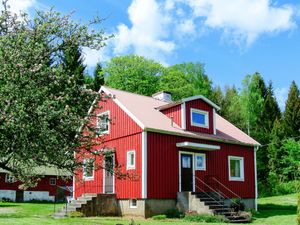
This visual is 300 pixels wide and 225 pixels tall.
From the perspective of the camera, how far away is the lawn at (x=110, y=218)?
16.5 metres

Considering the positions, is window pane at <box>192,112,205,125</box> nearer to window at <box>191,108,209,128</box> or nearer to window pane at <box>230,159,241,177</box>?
window at <box>191,108,209,128</box>

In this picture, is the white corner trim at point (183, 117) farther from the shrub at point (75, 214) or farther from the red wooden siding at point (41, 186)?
the red wooden siding at point (41, 186)

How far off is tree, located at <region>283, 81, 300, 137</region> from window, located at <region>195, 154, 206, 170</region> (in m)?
25.6

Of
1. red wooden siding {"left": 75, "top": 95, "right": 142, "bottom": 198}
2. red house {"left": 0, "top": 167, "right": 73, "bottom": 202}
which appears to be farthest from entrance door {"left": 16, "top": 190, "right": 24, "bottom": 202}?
red wooden siding {"left": 75, "top": 95, "right": 142, "bottom": 198}

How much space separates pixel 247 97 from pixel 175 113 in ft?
91.3

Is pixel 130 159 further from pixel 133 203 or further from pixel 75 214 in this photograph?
pixel 75 214

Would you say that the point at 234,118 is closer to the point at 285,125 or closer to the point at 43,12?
the point at 285,125

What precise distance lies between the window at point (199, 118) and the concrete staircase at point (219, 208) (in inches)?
153

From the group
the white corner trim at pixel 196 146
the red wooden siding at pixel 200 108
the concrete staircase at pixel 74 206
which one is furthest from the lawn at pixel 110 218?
the red wooden siding at pixel 200 108

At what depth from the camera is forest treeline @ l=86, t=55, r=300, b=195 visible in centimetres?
4550

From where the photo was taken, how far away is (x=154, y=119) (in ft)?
75.3

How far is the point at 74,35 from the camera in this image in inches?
401

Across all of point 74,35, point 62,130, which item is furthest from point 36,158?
point 74,35

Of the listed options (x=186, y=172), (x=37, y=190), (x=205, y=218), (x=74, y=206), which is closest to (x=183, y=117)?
(x=186, y=172)
